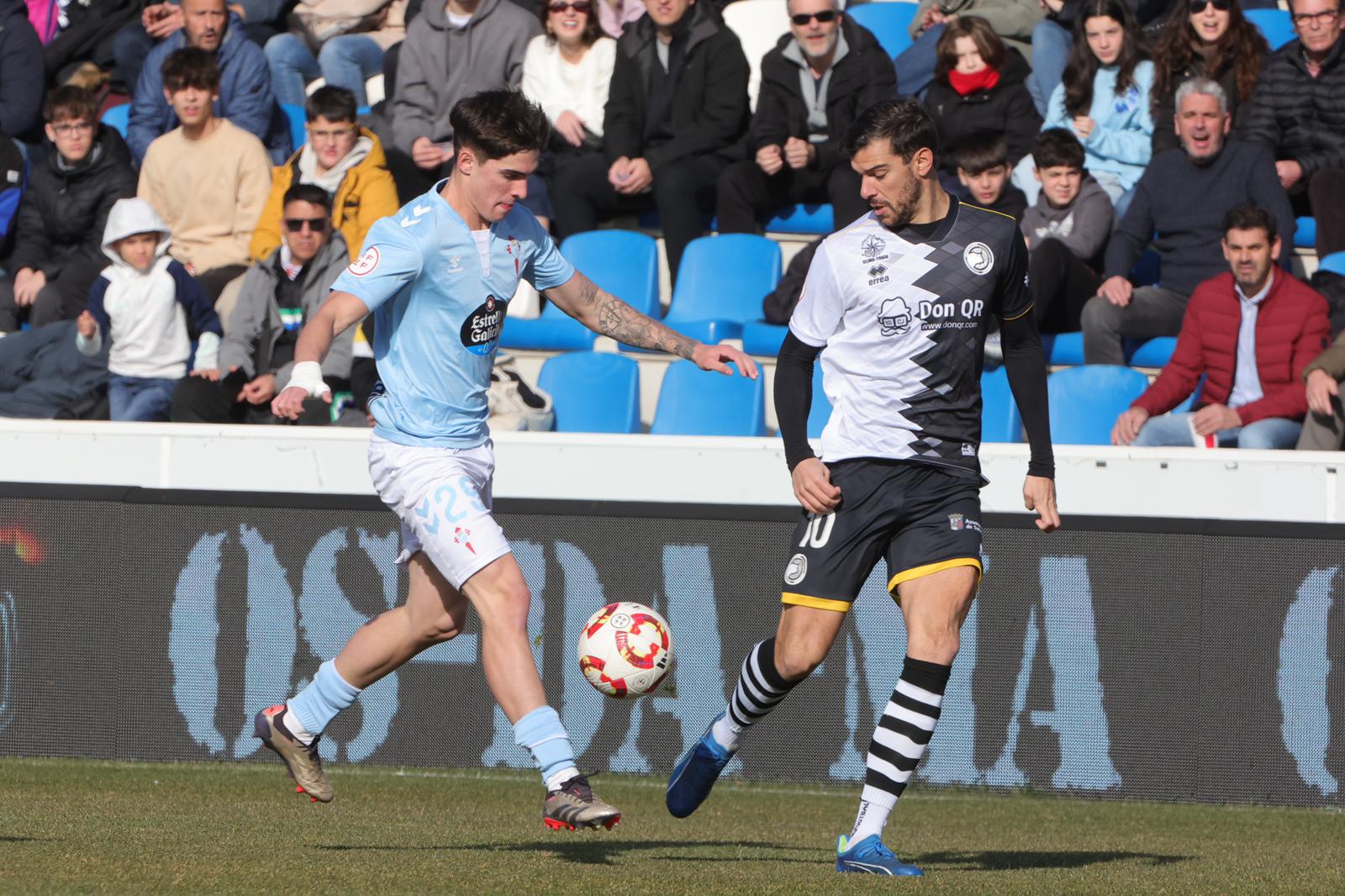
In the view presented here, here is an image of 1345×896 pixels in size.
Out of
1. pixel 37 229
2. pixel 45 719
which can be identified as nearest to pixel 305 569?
pixel 45 719

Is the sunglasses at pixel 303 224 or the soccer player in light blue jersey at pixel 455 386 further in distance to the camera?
the sunglasses at pixel 303 224

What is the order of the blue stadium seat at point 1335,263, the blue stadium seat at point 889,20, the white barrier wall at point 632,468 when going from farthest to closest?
the blue stadium seat at point 889,20 < the blue stadium seat at point 1335,263 < the white barrier wall at point 632,468

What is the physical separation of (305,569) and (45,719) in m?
1.52

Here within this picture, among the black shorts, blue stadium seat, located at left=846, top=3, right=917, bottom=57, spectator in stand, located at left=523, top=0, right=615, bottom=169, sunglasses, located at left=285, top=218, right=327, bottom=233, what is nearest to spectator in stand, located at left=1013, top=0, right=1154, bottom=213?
blue stadium seat, located at left=846, top=3, right=917, bottom=57

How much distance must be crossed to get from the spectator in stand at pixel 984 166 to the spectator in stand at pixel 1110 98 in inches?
32.0

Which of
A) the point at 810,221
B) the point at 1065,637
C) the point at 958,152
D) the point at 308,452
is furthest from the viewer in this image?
the point at 810,221

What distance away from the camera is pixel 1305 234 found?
12.2 m

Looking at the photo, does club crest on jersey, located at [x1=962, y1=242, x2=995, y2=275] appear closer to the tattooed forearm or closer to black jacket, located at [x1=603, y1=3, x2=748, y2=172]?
the tattooed forearm

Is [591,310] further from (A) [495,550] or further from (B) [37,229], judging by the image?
(B) [37,229]

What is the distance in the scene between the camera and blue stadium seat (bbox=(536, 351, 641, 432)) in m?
11.5

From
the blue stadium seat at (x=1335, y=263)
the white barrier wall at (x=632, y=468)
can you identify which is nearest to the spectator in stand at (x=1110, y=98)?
the blue stadium seat at (x=1335, y=263)

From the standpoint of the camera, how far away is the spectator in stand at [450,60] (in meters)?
13.3

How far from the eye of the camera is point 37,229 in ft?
44.4

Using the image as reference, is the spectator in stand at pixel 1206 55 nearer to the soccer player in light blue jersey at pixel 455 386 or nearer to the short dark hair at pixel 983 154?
the short dark hair at pixel 983 154
